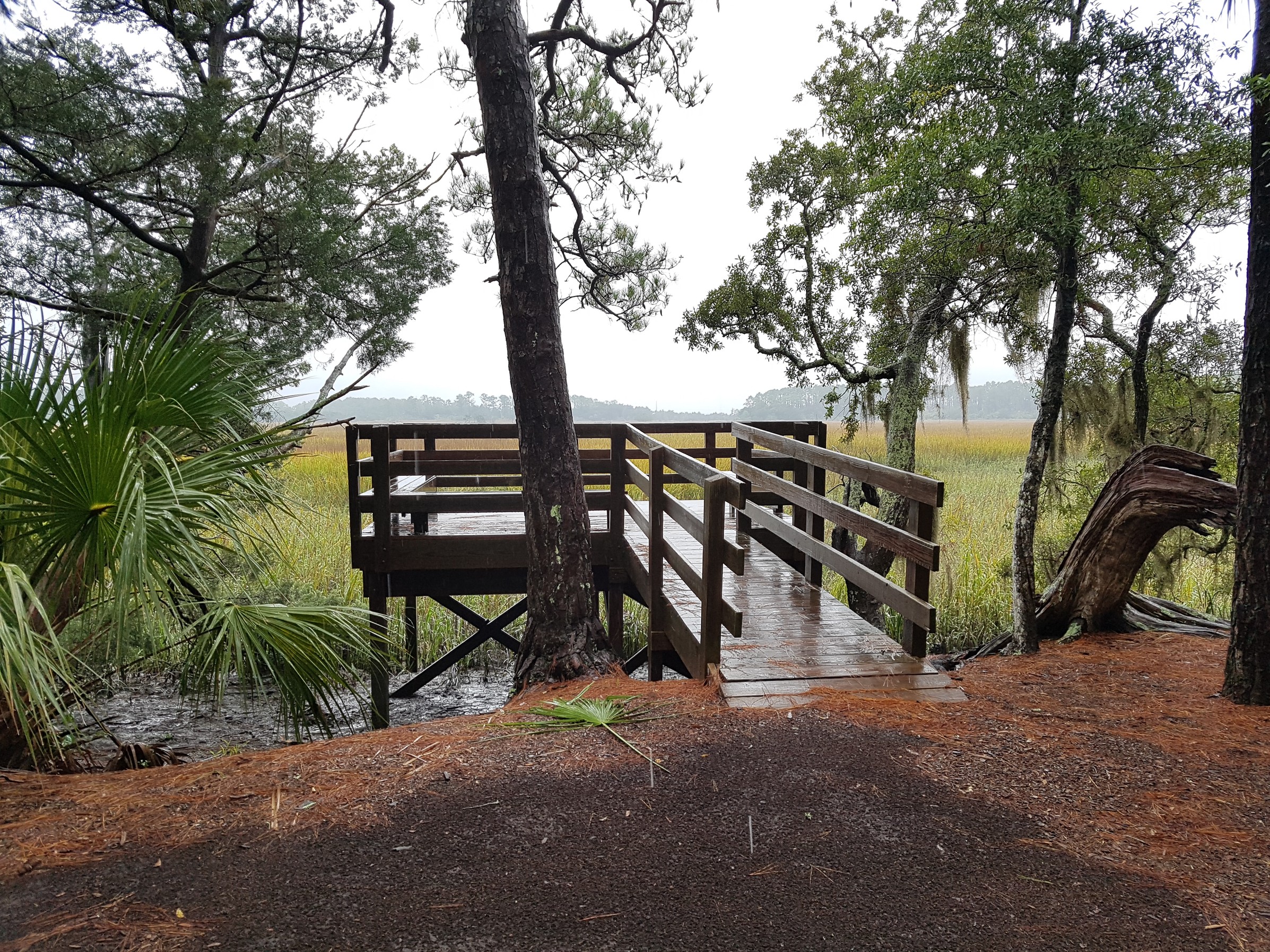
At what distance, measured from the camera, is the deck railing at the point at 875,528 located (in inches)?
179

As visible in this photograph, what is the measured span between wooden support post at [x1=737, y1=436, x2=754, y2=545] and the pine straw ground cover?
317 cm

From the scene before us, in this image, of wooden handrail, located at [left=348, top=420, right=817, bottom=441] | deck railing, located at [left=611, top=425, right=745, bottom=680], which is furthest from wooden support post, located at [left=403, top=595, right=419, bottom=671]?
deck railing, located at [left=611, top=425, right=745, bottom=680]

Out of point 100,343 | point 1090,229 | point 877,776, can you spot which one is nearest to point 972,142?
point 1090,229

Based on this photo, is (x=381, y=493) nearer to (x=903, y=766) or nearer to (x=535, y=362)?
(x=535, y=362)

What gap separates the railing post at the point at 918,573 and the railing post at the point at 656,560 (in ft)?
5.18

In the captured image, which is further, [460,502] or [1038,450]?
[460,502]

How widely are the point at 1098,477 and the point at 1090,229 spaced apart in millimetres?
3934

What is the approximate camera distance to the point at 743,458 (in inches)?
310

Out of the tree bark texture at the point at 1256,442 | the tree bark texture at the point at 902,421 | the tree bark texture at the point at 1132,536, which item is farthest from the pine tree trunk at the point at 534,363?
the tree bark texture at the point at 902,421

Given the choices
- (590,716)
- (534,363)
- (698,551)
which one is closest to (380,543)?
(698,551)

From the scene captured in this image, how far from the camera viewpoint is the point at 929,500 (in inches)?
176

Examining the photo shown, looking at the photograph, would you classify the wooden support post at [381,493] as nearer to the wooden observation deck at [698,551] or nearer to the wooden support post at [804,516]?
the wooden observation deck at [698,551]

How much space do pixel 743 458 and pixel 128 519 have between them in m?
5.53

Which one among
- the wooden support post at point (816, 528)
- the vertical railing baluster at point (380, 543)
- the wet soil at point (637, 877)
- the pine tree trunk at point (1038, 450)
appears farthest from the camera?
the vertical railing baluster at point (380, 543)
